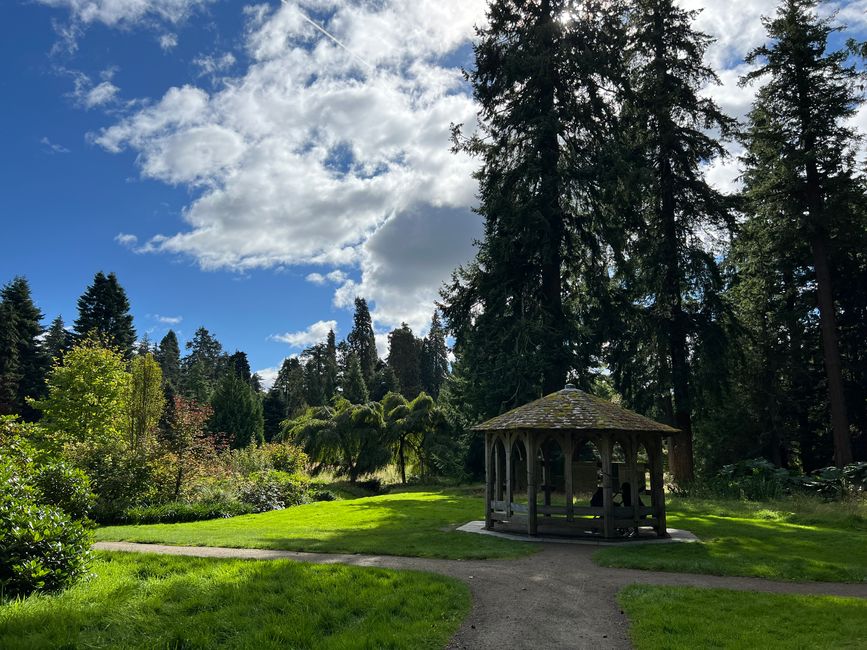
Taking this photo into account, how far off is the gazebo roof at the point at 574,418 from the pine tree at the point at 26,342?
55612 mm

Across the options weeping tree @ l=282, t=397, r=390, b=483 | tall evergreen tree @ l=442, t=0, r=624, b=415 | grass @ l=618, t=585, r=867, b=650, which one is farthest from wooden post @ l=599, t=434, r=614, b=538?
weeping tree @ l=282, t=397, r=390, b=483

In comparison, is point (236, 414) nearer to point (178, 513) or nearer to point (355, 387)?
point (355, 387)

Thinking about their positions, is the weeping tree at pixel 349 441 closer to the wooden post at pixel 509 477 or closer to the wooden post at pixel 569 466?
the wooden post at pixel 509 477

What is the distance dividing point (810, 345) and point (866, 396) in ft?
10.9

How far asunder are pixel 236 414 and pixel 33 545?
47.6 meters

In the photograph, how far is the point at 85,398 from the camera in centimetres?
2516

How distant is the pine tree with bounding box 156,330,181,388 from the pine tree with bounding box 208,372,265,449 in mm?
32574

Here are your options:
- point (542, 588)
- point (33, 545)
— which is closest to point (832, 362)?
point (542, 588)

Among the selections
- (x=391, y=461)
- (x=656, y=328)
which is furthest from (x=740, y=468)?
(x=391, y=461)

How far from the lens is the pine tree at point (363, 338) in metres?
75.8

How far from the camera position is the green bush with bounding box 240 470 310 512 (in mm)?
21422

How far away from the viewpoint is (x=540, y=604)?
7617 millimetres

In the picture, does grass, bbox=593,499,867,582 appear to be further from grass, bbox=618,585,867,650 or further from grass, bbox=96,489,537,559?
grass, bbox=96,489,537,559

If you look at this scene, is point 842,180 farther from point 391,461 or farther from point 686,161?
point 391,461
